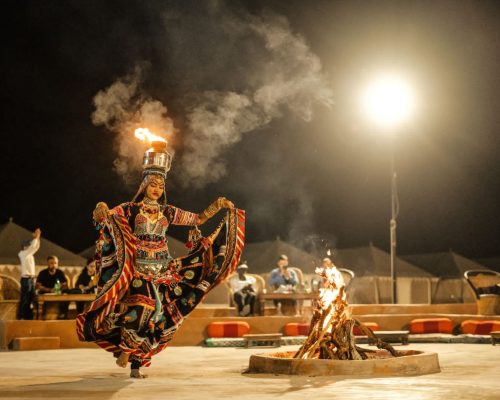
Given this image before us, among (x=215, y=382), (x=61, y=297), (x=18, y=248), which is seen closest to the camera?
(x=215, y=382)

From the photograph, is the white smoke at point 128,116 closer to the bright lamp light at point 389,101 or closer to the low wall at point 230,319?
the low wall at point 230,319

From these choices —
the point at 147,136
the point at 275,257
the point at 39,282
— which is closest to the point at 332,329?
the point at 147,136

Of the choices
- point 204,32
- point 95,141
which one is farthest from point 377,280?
point 204,32

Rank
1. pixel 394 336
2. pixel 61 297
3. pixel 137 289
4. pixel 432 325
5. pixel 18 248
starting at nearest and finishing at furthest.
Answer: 1. pixel 137 289
2. pixel 394 336
3. pixel 61 297
4. pixel 432 325
5. pixel 18 248

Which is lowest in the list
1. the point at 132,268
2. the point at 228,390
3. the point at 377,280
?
the point at 228,390

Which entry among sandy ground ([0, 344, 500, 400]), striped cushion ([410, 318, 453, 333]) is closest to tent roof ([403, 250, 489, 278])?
striped cushion ([410, 318, 453, 333])

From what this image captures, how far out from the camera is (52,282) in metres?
12.7

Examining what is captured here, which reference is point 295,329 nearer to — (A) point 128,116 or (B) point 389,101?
(B) point 389,101

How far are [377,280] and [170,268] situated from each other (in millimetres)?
21924

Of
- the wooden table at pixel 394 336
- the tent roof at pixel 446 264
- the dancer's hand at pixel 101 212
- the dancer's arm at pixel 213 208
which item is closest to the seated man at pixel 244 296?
the wooden table at pixel 394 336

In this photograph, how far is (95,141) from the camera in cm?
1888

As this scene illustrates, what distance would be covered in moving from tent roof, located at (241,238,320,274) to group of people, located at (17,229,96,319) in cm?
1541

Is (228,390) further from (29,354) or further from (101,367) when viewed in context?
(29,354)

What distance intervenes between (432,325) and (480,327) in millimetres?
949
